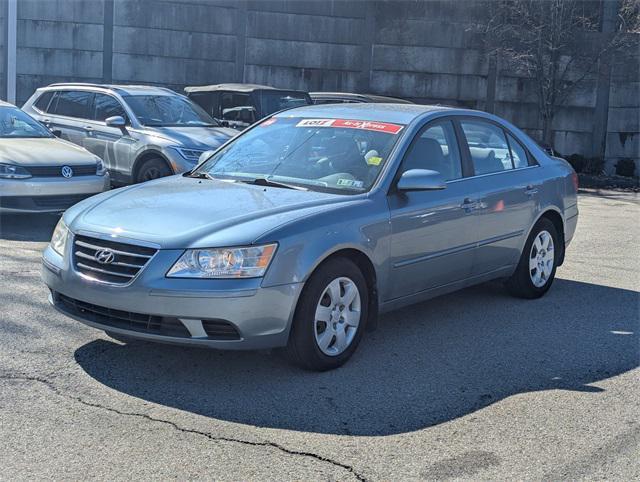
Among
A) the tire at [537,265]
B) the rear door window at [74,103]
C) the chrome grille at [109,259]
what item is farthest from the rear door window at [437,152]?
the rear door window at [74,103]

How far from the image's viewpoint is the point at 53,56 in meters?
19.8

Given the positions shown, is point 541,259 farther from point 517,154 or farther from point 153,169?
point 153,169

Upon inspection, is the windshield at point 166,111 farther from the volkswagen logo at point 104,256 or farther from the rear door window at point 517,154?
the volkswagen logo at point 104,256

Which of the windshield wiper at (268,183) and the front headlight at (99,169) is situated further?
the front headlight at (99,169)

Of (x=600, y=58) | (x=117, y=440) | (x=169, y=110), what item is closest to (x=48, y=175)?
(x=169, y=110)

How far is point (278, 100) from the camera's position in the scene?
14.6 meters

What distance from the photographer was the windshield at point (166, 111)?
1179 cm

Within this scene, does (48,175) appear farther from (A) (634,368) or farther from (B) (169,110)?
(A) (634,368)

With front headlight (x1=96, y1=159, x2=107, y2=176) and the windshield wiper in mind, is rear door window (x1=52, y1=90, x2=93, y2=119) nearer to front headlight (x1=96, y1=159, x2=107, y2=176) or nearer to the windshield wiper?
front headlight (x1=96, y1=159, x2=107, y2=176)

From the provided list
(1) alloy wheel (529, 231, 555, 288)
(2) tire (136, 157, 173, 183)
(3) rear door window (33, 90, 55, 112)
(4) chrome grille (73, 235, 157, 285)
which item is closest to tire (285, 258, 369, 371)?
(4) chrome grille (73, 235, 157, 285)

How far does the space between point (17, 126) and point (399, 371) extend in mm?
7123

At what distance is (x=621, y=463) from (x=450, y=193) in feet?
8.43

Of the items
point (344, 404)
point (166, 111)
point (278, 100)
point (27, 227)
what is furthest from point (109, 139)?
point (344, 404)

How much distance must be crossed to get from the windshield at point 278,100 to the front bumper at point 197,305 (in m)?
9.81
